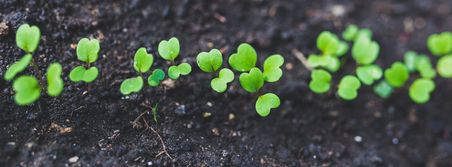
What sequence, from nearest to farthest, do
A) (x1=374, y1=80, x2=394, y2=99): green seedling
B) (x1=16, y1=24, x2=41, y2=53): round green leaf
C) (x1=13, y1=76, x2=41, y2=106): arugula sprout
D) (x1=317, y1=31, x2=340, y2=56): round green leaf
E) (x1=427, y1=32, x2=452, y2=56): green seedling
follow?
1. (x1=13, y1=76, x2=41, y2=106): arugula sprout
2. (x1=16, y1=24, x2=41, y2=53): round green leaf
3. (x1=317, y1=31, x2=340, y2=56): round green leaf
4. (x1=374, y1=80, x2=394, y2=99): green seedling
5. (x1=427, y1=32, x2=452, y2=56): green seedling

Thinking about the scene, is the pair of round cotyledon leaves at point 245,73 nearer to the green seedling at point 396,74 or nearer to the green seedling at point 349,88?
the green seedling at point 349,88

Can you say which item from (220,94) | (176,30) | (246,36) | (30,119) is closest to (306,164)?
(220,94)

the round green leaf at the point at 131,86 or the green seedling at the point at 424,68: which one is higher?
the green seedling at the point at 424,68

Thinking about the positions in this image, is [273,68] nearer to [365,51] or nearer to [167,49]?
[167,49]

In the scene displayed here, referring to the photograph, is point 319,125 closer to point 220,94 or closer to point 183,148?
point 220,94

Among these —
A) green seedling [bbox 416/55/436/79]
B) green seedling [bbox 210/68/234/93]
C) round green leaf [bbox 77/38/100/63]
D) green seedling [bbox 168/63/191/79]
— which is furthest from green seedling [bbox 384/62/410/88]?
round green leaf [bbox 77/38/100/63]

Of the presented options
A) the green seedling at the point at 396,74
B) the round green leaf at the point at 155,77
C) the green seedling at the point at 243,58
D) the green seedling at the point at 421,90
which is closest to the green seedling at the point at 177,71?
the round green leaf at the point at 155,77

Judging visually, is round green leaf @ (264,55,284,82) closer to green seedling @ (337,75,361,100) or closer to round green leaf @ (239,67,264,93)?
round green leaf @ (239,67,264,93)

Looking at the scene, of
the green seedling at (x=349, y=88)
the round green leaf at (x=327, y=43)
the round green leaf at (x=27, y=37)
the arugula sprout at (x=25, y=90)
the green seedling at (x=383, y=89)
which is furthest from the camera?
the green seedling at (x=383, y=89)
